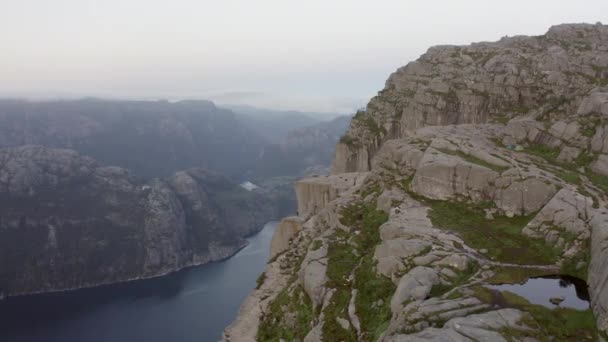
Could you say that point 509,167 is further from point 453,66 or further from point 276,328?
point 453,66

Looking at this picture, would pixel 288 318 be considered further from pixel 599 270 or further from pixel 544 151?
pixel 544 151

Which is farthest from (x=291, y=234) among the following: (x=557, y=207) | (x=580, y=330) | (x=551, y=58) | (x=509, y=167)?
(x=551, y=58)

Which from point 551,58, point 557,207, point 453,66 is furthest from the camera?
point 453,66

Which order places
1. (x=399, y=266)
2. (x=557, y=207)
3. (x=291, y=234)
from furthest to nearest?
(x=291, y=234) < (x=557, y=207) < (x=399, y=266)

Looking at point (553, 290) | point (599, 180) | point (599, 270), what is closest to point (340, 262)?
point (553, 290)

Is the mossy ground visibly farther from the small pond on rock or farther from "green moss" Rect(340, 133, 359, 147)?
"green moss" Rect(340, 133, 359, 147)

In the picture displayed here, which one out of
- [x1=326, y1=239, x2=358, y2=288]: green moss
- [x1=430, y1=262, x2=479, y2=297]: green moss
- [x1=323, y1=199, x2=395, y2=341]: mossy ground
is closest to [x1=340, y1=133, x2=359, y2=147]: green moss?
[x1=323, y1=199, x2=395, y2=341]: mossy ground
